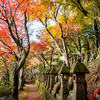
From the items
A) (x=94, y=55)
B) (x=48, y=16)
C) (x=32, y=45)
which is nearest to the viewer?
(x=48, y=16)

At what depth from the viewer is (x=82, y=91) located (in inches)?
114

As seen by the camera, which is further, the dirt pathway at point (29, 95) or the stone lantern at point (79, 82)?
the dirt pathway at point (29, 95)

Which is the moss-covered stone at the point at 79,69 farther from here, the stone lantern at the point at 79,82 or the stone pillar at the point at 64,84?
the stone pillar at the point at 64,84

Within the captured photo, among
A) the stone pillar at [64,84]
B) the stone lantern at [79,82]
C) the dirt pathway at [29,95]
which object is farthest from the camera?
the dirt pathway at [29,95]

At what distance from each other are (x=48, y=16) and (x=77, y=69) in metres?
9.64

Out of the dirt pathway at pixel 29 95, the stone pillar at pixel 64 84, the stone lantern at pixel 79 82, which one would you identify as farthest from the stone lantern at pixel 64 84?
the dirt pathway at pixel 29 95

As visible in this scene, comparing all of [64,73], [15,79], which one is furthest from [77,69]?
[15,79]

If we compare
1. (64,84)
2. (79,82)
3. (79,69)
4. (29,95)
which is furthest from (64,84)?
(29,95)

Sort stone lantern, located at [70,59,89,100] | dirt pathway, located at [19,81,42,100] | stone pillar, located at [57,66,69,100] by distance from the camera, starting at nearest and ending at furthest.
A: stone lantern, located at [70,59,89,100], stone pillar, located at [57,66,69,100], dirt pathway, located at [19,81,42,100]

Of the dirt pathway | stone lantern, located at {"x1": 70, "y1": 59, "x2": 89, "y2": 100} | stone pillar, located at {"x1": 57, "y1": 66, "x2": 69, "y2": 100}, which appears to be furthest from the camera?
the dirt pathway

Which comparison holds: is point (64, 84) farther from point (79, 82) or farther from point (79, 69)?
point (79, 69)

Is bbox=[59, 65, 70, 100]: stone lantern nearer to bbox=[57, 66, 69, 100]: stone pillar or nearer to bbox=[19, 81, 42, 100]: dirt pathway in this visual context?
bbox=[57, 66, 69, 100]: stone pillar

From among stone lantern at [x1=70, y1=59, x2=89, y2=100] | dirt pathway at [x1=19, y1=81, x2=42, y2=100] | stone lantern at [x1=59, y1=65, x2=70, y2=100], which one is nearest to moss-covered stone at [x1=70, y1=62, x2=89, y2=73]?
stone lantern at [x1=70, y1=59, x2=89, y2=100]

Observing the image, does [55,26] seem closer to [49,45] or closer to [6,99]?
[49,45]
